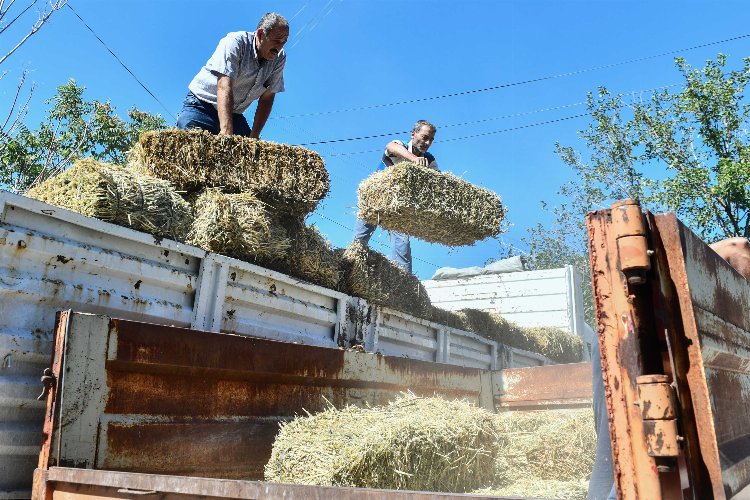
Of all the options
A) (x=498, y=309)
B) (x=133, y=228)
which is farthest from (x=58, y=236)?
(x=498, y=309)

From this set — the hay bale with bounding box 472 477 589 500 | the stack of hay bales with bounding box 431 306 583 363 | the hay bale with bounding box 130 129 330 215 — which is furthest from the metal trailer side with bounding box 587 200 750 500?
the stack of hay bales with bounding box 431 306 583 363

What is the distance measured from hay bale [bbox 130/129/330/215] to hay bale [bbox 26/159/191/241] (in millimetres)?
459

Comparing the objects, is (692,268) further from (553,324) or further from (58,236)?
(553,324)

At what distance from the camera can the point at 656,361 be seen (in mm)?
1383

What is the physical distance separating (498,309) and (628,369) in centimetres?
779

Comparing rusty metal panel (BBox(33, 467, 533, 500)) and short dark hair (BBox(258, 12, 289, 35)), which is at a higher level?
short dark hair (BBox(258, 12, 289, 35))

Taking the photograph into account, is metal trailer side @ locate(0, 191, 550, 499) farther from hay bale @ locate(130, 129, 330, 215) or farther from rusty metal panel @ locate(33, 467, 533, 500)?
hay bale @ locate(130, 129, 330, 215)

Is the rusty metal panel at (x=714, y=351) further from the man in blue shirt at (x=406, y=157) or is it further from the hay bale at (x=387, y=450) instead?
the man in blue shirt at (x=406, y=157)

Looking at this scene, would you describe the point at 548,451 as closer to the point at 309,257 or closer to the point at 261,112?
the point at 309,257

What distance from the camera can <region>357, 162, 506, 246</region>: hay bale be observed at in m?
5.74

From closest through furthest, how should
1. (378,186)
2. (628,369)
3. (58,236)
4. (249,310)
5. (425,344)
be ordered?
(628,369) → (58,236) → (249,310) → (425,344) → (378,186)

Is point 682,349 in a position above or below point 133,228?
below

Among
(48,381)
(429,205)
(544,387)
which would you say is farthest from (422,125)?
(48,381)

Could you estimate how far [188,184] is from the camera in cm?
407
